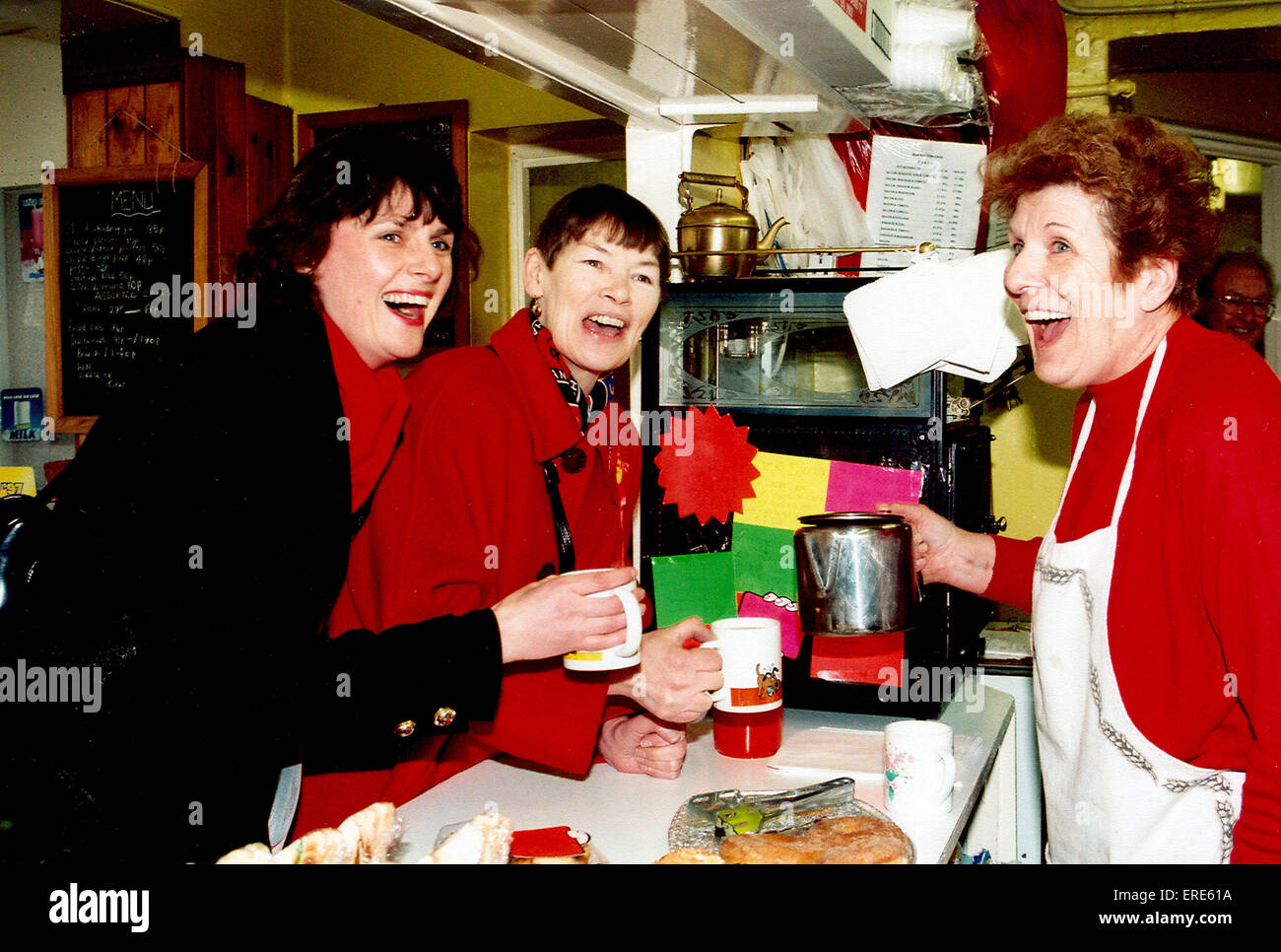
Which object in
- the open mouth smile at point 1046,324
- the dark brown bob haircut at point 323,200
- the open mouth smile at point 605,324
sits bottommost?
the open mouth smile at point 1046,324

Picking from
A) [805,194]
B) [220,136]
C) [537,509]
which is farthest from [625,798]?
[220,136]

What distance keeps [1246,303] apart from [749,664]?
2.23m

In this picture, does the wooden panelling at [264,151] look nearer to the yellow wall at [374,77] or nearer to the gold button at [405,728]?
the yellow wall at [374,77]

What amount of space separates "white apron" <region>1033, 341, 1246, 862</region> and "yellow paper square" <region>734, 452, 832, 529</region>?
0.48 metres

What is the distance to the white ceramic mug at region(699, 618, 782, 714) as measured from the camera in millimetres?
1633

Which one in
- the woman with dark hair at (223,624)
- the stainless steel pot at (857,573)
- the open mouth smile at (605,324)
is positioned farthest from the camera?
the open mouth smile at (605,324)

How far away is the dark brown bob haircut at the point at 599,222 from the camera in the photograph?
1786 millimetres

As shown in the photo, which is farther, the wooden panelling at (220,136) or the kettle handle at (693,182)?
the wooden panelling at (220,136)

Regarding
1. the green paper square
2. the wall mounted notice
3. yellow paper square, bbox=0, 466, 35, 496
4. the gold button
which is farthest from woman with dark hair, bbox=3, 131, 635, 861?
yellow paper square, bbox=0, 466, 35, 496

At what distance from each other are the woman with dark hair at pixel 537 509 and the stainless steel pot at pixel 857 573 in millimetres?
206

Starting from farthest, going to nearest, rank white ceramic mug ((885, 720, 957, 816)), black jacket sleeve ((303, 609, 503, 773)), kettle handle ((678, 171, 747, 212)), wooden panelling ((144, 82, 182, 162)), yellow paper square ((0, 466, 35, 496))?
yellow paper square ((0, 466, 35, 496)) < wooden panelling ((144, 82, 182, 162)) < kettle handle ((678, 171, 747, 212)) < white ceramic mug ((885, 720, 957, 816)) < black jacket sleeve ((303, 609, 503, 773))

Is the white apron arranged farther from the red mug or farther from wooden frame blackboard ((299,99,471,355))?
wooden frame blackboard ((299,99,471,355))

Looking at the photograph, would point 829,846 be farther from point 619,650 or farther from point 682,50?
point 682,50

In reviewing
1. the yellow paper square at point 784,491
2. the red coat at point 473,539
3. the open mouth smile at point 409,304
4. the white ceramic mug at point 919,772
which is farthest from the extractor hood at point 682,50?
the white ceramic mug at point 919,772
